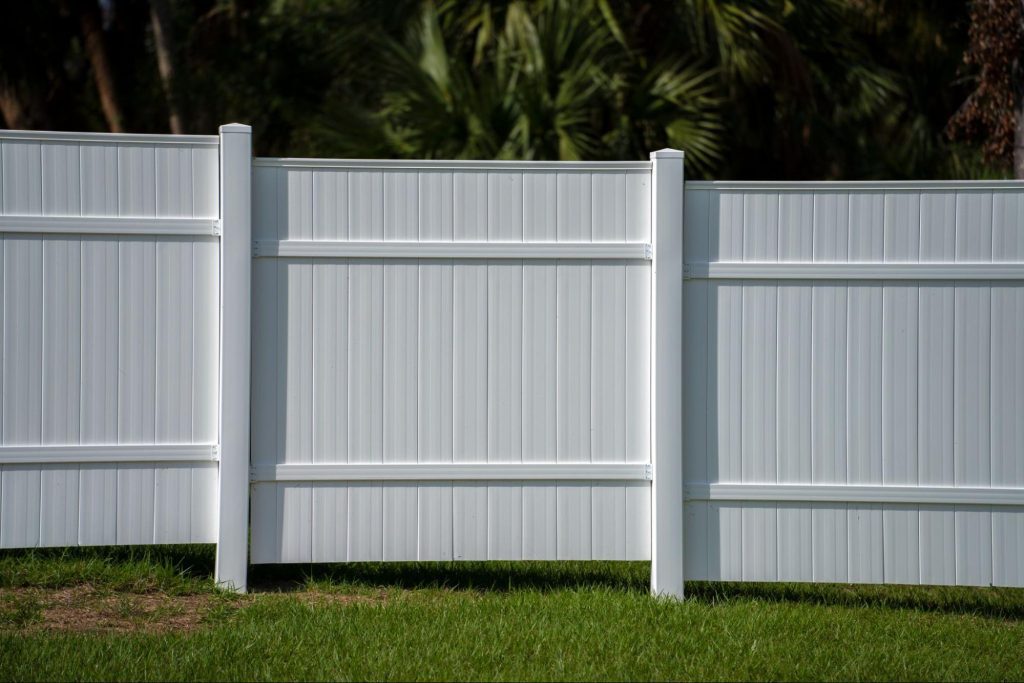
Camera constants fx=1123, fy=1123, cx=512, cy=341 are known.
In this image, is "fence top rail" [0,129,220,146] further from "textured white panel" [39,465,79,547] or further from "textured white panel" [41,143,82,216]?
"textured white panel" [39,465,79,547]

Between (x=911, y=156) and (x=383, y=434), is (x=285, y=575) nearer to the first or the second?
(x=383, y=434)

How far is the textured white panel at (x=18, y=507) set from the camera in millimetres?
4816

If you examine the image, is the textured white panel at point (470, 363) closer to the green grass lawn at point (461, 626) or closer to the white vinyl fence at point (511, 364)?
the white vinyl fence at point (511, 364)

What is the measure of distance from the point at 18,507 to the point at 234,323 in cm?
123

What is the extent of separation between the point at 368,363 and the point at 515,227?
0.88 metres

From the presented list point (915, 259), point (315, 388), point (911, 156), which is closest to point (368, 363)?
point (315, 388)

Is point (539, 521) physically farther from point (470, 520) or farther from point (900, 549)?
point (900, 549)

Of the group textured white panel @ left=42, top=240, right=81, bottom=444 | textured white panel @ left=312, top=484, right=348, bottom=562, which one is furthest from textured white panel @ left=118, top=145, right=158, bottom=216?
textured white panel @ left=312, top=484, right=348, bottom=562

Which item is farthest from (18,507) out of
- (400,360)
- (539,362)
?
(539,362)

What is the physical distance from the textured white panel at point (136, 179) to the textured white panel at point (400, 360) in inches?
42.3

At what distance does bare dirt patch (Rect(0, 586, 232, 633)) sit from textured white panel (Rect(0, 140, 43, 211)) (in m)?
1.64

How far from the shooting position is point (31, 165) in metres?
4.82

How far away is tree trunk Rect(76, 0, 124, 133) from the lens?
12148mm

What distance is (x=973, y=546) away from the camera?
4867 mm
